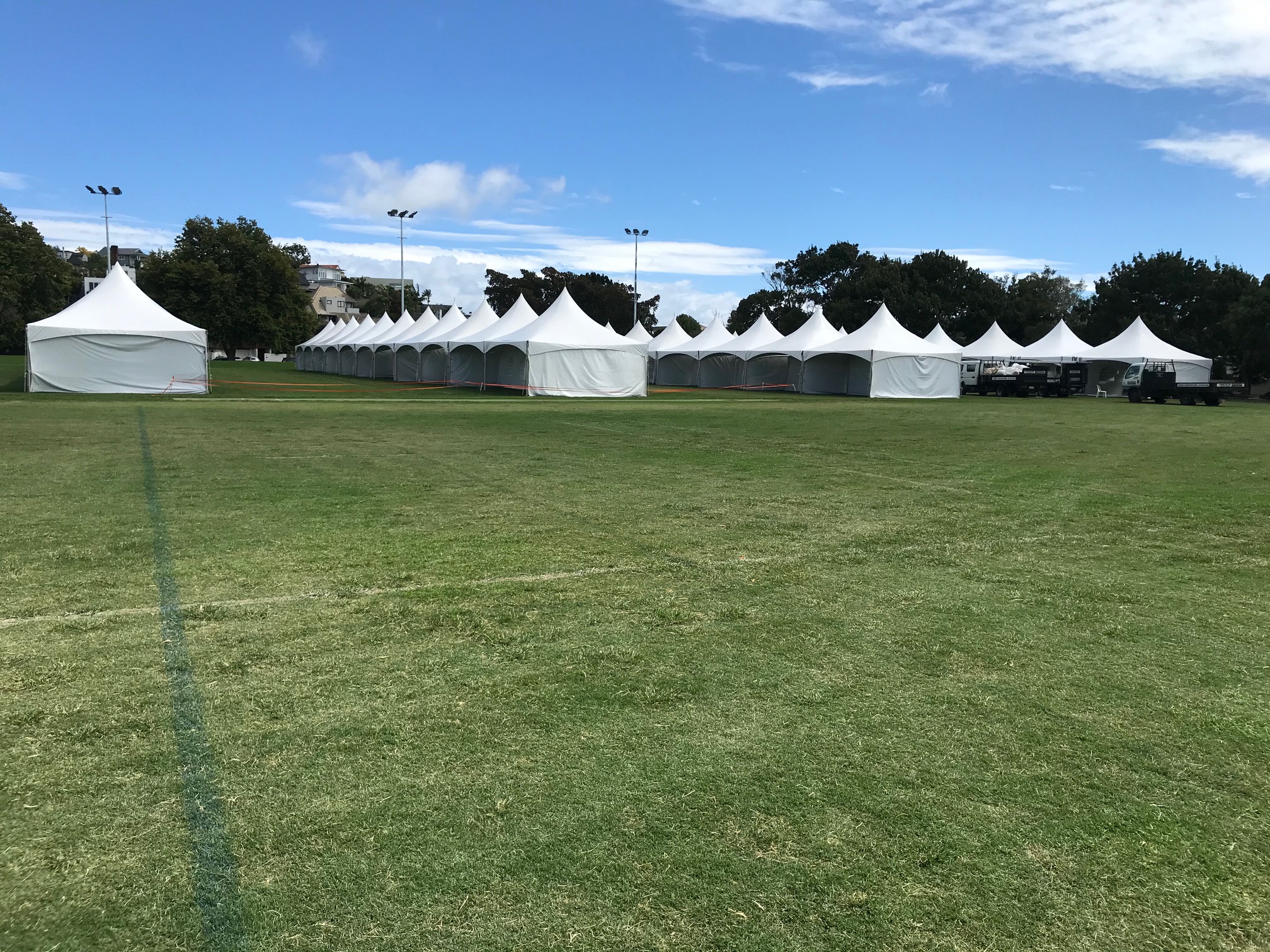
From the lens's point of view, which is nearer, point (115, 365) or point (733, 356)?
point (115, 365)

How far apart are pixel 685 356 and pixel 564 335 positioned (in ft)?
58.2

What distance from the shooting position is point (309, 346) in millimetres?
61812

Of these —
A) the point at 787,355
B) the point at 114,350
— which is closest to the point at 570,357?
the point at 787,355

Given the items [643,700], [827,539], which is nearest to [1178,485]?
[827,539]

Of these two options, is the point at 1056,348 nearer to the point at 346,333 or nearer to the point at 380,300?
the point at 346,333

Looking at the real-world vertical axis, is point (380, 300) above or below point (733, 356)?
above

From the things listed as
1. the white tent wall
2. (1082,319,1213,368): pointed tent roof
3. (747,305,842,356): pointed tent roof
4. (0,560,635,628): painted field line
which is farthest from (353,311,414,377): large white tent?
(0,560,635,628): painted field line

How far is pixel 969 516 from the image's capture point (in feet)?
26.6

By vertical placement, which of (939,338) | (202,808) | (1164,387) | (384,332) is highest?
(384,332)

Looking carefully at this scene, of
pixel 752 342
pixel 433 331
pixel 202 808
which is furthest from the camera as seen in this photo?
pixel 752 342

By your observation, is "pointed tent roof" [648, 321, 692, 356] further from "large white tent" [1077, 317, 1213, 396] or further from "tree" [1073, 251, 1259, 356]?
"tree" [1073, 251, 1259, 356]

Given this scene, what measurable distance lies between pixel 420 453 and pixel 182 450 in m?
3.25

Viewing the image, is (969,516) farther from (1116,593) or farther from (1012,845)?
(1012,845)

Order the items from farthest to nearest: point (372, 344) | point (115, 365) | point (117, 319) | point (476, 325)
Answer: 1. point (372, 344)
2. point (476, 325)
3. point (117, 319)
4. point (115, 365)
